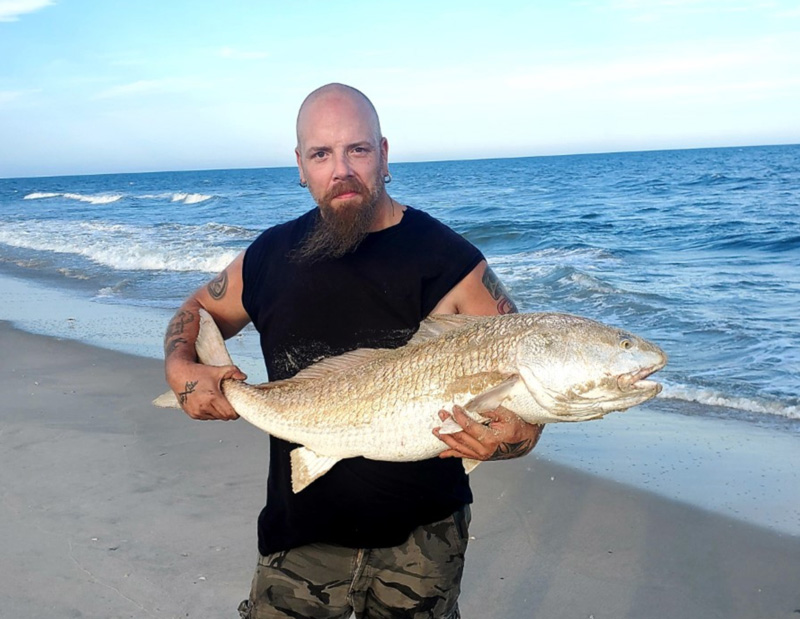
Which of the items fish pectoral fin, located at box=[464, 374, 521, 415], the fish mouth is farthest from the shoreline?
fish pectoral fin, located at box=[464, 374, 521, 415]

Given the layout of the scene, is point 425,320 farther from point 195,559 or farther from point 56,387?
point 56,387

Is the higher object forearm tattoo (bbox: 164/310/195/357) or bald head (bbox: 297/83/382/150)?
bald head (bbox: 297/83/382/150)

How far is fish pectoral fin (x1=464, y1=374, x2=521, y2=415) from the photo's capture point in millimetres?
2723

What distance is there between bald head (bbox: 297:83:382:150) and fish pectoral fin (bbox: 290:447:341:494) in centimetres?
126

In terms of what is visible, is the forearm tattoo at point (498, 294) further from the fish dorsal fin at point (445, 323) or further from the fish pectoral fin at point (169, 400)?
the fish pectoral fin at point (169, 400)

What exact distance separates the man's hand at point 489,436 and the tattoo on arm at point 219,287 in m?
1.29

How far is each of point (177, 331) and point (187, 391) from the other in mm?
384

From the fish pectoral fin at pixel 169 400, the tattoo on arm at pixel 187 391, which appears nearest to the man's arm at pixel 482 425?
the tattoo on arm at pixel 187 391

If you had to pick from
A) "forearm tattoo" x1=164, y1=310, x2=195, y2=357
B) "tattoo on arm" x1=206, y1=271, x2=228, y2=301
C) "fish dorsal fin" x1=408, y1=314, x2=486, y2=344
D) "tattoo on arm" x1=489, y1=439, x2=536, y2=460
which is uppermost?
"tattoo on arm" x1=206, y1=271, x2=228, y2=301

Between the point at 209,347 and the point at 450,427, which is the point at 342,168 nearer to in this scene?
the point at 209,347

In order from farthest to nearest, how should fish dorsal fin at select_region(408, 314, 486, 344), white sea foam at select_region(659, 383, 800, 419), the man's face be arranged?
white sea foam at select_region(659, 383, 800, 419)
the man's face
fish dorsal fin at select_region(408, 314, 486, 344)

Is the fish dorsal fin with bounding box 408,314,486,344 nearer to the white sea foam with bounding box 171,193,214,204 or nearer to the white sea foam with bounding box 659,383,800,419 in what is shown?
the white sea foam with bounding box 659,383,800,419

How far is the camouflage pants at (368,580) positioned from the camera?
2998 mm

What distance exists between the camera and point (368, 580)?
3047mm
